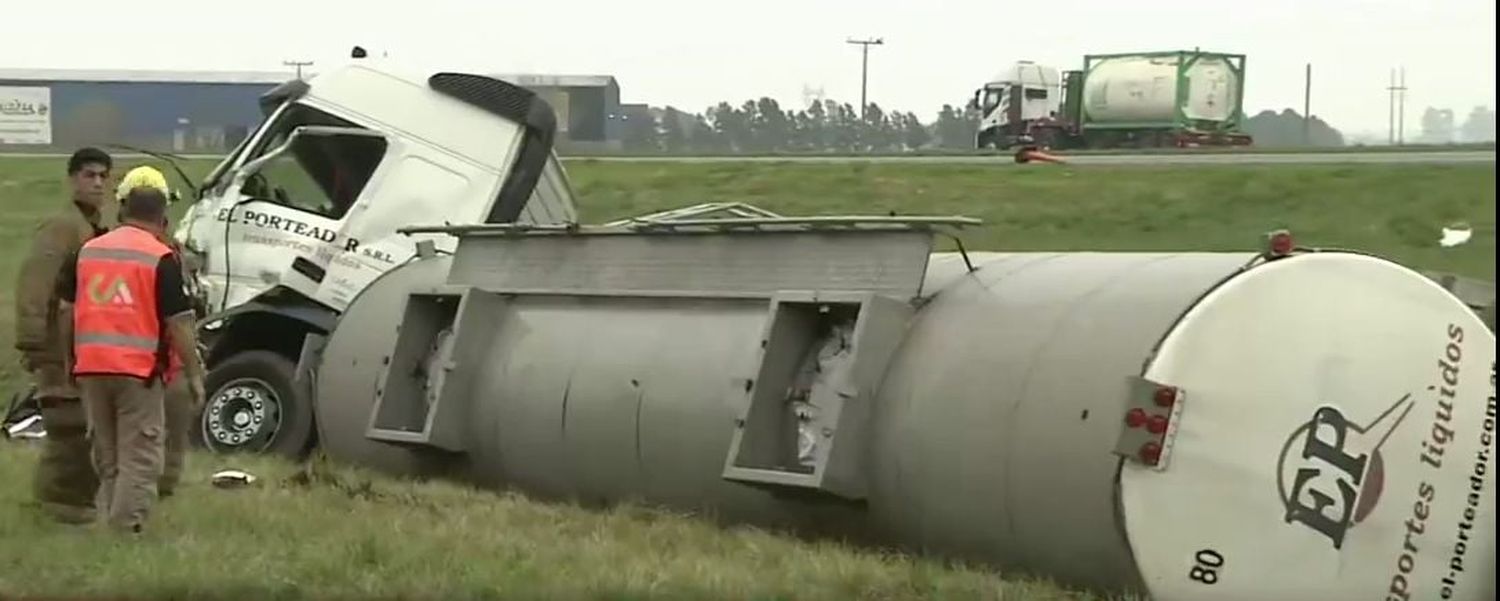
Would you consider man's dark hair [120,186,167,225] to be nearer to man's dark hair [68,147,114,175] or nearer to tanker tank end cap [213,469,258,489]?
man's dark hair [68,147,114,175]

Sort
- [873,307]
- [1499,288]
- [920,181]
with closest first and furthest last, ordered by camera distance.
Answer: [1499,288], [873,307], [920,181]

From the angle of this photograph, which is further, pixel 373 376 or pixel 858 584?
pixel 373 376

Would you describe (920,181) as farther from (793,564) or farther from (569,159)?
(793,564)

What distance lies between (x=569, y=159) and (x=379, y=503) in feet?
75.3

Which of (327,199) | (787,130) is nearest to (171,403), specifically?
(327,199)

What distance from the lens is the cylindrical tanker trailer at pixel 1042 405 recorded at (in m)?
6.17

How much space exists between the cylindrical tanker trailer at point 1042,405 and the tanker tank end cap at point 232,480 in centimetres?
140

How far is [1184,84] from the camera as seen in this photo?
1956 inches

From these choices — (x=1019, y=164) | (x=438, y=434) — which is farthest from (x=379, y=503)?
(x=1019, y=164)

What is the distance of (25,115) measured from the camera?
29562mm

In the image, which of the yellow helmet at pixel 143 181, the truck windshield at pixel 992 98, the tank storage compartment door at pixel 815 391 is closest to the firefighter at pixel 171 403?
the yellow helmet at pixel 143 181

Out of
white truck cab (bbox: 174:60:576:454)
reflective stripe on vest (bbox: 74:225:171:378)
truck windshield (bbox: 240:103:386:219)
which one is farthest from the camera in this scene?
truck windshield (bbox: 240:103:386:219)

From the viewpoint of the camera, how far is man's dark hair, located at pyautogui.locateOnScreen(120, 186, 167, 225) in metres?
7.80

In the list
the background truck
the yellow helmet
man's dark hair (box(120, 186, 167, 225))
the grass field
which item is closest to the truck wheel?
the grass field
